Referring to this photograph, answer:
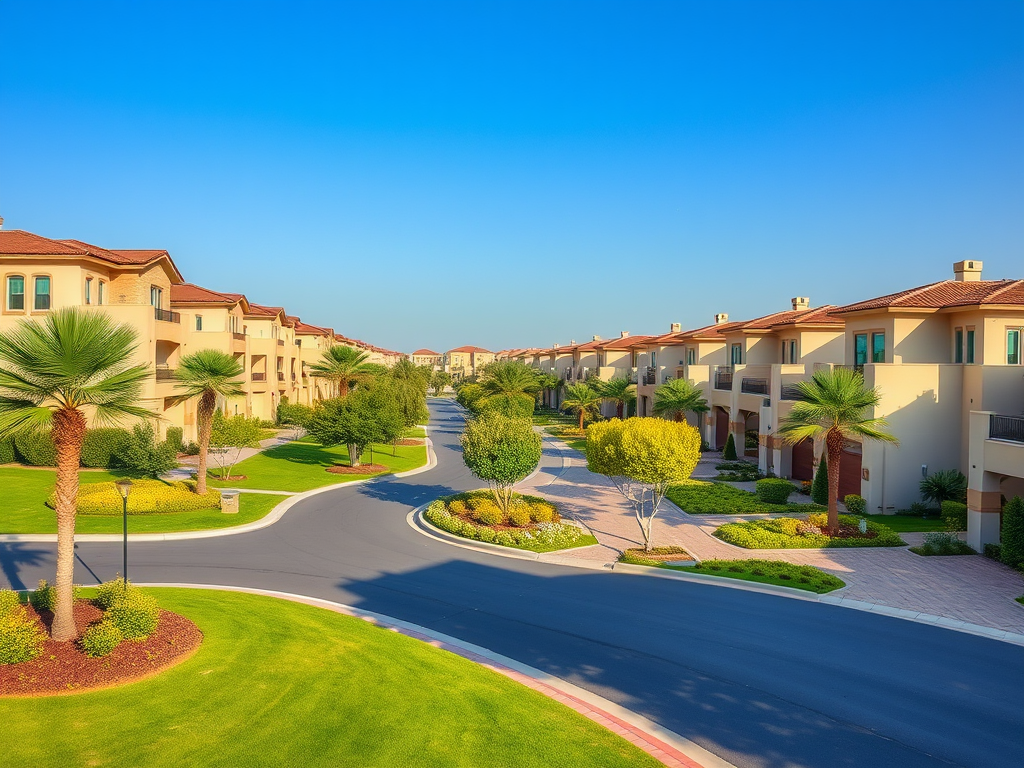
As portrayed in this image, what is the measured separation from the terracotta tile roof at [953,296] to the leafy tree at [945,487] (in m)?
6.14

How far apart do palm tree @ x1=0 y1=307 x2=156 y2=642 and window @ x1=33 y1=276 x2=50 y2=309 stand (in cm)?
2166

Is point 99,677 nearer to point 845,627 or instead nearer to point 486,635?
point 486,635

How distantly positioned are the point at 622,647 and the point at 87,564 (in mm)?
14270

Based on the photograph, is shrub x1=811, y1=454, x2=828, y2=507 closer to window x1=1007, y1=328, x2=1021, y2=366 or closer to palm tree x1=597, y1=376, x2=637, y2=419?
window x1=1007, y1=328, x2=1021, y2=366

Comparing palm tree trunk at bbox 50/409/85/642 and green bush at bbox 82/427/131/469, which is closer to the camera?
palm tree trunk at bbox 50/409/85/642

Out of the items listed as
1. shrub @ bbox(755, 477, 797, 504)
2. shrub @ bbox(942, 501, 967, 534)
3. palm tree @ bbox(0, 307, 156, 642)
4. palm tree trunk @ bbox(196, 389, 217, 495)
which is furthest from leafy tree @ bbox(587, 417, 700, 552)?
palm tree trunk @ bbox(196, 389, 217, 495)

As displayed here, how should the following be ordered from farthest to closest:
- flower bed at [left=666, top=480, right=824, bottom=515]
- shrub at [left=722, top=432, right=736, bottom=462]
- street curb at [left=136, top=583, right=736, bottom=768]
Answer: shrub at [left=722, top=432, right=736, bottom=462], flower bed at [left=666, top=480, right=824, bottom=515], street curb at [left=136, top=583, right=736, bottom=768]

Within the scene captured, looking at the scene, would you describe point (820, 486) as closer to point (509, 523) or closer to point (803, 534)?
point (803, 534)

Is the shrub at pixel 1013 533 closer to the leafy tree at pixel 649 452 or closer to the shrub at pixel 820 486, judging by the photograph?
the leafy tree at pixel 649 452

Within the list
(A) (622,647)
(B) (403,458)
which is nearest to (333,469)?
(B) (403,458)

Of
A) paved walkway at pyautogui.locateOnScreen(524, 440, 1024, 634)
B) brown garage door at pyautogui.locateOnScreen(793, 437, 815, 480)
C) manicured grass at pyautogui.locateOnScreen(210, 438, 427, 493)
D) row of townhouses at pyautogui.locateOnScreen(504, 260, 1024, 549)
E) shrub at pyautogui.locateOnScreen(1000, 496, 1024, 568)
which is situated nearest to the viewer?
paved walkway at pyautogui.locateOnScreen(524, 440, 1024, 634)

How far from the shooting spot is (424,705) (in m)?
9.16

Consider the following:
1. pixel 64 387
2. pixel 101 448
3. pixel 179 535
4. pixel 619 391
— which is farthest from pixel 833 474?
pixel 619 391

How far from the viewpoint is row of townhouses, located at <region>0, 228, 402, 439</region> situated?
1137 inches
